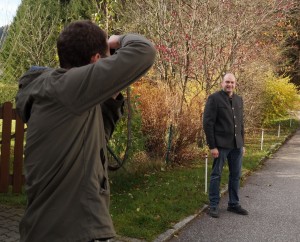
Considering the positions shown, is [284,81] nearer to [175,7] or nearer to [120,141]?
[175,7]

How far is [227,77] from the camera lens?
5613 mm

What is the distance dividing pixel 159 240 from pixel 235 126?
206 cm

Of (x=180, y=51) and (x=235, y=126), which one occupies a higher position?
(x=180, y=51)

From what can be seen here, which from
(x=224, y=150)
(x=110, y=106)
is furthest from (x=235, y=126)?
(x=110, y=106)

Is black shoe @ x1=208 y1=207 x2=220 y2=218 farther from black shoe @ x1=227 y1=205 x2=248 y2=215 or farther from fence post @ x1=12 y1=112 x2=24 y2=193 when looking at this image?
fence post @ x1=12 y1=112 x2=24 y2=193

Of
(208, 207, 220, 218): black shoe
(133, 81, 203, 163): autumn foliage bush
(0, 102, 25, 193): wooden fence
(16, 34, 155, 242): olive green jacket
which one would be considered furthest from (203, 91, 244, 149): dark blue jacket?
(16, 34, 155, 242): olive green jacket

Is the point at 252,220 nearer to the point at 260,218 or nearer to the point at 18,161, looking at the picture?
the point at 260,218

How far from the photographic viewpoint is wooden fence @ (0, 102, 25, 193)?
5848mm

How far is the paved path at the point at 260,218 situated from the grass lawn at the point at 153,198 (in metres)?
0.28

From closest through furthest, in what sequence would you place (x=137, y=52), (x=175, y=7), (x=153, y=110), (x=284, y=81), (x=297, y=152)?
(x=137, y=52) < (x=153, y=110) < (x=175, y=7) < (x=297, y=152) < (x=284, y=81)

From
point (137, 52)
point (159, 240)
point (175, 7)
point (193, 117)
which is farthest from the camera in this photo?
point (175, 7)

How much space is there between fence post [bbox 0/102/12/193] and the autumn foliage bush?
287 centimetres

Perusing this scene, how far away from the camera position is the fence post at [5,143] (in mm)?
5840

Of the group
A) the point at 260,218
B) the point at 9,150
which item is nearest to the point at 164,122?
the point at 260,218
